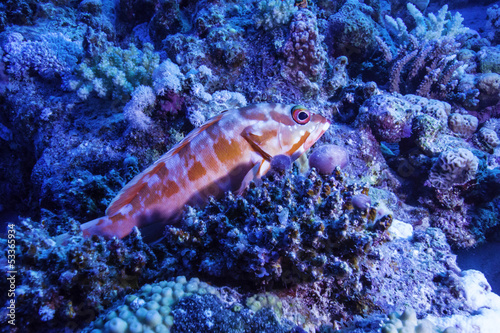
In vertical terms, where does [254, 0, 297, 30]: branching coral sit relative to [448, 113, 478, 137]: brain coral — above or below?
above

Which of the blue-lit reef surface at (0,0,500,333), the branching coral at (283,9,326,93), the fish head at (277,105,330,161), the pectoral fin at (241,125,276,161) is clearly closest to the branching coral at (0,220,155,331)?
the blue-lit reef surface at (0,0,500,333)

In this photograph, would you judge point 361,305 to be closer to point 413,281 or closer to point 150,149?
point 413,281

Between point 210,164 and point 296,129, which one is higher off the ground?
point 296,129

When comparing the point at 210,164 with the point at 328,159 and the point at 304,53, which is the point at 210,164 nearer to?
the point at 328,159

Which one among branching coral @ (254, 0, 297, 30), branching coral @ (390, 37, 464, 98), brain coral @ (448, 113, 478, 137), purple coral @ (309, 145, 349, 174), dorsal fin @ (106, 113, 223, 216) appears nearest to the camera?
dorsal fin @ (106, 113, 223, 216)

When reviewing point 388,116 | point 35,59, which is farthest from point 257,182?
point 35,59

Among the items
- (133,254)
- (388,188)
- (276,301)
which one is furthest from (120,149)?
(388,188)

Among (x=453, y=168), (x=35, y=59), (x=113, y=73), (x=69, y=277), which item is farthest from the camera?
(x=35, y=59)

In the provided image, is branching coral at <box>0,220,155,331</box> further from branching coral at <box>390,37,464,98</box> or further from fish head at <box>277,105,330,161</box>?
branching coral at <box>390,37,464,98</box>
